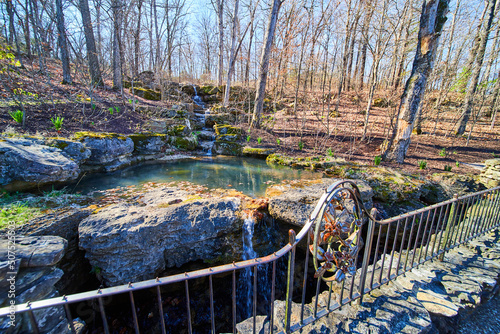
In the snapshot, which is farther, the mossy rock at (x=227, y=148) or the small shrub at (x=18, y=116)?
the mossy rock at (x=227, y=148)

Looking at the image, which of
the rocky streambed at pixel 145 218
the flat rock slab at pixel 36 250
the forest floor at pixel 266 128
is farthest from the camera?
the forest floor at pixel 266 128

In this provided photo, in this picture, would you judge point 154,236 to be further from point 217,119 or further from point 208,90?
point 208,90

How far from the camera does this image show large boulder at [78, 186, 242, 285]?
3078 millimetres

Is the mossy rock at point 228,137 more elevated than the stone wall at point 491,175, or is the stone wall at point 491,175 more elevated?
the mossy rock at point 228,137

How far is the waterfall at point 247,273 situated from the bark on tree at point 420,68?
22.4 feet

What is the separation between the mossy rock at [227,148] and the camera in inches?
393

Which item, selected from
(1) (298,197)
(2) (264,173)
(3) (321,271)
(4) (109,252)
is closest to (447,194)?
(1) (298,197)

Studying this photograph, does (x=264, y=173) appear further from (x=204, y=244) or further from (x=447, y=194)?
(x=447, y=194)

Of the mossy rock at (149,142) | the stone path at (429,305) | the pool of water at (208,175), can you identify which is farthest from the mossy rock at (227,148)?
the stone path at (429,305)

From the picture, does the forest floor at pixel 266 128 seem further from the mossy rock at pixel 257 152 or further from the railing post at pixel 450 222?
the railing post at pixel 450 222

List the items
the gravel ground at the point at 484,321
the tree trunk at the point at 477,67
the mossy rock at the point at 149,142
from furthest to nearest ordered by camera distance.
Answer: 1. the tree trunk at the point at 477,67
2. the mossy rock at the point at 149,142
3. the gravel ground at the point at 484,321

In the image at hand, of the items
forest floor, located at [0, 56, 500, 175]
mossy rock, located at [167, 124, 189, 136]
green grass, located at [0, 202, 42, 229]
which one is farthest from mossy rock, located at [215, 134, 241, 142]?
green grass, located at [0, 202, 42, 229]

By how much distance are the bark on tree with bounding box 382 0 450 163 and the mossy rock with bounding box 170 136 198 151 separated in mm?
8364

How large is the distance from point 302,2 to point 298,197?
1481cm
